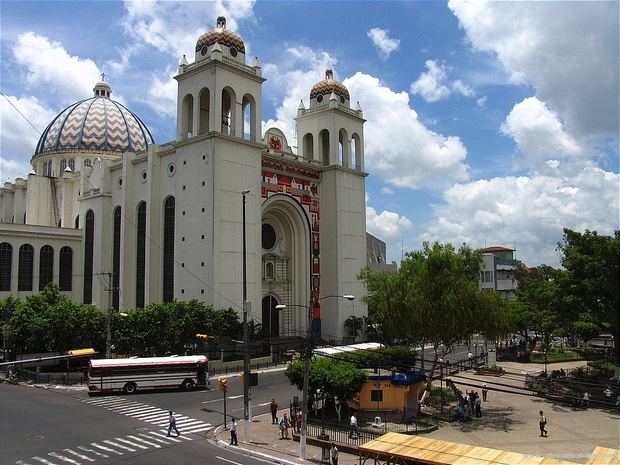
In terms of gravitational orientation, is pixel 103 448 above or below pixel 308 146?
below

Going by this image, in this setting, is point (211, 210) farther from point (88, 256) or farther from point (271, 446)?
point (271, 446)

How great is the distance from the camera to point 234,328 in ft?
139

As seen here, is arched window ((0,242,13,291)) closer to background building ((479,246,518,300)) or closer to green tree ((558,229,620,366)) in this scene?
green tree ((558,229,620,366))

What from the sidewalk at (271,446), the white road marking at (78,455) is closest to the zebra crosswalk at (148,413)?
the sidewalk at (271,446)

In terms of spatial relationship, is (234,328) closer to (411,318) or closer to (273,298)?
(273,298)

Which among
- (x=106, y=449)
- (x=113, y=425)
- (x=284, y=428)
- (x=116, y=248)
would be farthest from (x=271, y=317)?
(x=106, y=449)

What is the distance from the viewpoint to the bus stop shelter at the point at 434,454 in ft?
52.5

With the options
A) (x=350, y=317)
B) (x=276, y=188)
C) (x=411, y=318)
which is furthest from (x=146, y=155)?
(x=411, y=318)

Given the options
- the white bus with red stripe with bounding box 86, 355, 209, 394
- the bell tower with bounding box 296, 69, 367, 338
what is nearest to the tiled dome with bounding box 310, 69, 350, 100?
the bell tower with bounding box 296, 69, 367, 338

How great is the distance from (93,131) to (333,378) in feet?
174

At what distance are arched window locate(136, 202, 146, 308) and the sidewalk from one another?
27.7 metres

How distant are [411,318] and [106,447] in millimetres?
16116

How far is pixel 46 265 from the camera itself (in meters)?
55.8

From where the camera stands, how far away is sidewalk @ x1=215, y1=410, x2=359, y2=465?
70.5ft
